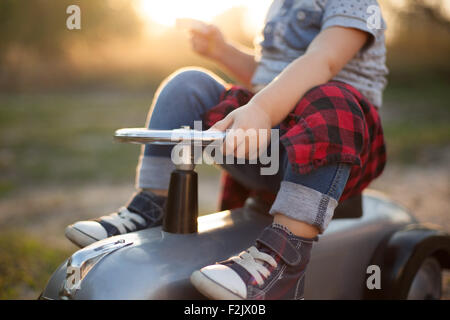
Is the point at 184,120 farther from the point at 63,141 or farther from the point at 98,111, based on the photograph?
the point at 98,111

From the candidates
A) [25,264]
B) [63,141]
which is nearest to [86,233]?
[25,264]

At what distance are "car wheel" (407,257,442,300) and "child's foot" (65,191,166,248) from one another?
0.67 meters

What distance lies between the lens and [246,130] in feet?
2.36

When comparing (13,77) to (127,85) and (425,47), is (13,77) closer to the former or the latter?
(127,85)

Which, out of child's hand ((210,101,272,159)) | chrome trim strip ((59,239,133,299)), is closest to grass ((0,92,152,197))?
chrome trim strip ((59,239,133,299))

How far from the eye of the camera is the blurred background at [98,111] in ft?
8.38

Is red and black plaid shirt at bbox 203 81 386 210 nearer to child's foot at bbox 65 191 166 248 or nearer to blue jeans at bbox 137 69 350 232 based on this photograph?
blue jeans at bbox 137 69 350 232

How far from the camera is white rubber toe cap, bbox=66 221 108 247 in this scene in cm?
85

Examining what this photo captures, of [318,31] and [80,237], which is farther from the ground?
[318,31]

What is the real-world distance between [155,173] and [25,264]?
1071mm

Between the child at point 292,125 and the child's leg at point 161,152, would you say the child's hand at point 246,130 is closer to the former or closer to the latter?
the child at point 292,125

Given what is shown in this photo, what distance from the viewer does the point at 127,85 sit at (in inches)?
→ 422

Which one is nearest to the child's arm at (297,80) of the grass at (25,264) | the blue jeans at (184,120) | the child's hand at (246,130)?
the child's hand at (246,130)
